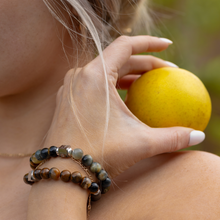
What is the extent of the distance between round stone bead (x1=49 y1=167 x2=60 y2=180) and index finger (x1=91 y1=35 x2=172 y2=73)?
386mm

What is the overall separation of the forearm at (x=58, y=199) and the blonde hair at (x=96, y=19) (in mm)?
146

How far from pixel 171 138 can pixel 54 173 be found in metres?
0.42

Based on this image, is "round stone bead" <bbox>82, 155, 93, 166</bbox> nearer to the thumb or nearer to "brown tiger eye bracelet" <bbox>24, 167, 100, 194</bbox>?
"brown tiger eye bracelet" <bbox>24, 167, 100, 194</bbox>

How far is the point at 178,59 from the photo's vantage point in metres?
2.75

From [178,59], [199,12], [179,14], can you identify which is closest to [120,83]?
[178,59]

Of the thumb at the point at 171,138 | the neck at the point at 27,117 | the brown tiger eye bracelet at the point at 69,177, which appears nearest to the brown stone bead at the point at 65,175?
the brown tiger eye bracelet at the point at 69,177

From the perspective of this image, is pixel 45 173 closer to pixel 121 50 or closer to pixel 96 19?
pixel 121 50

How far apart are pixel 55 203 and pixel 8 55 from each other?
0.59m

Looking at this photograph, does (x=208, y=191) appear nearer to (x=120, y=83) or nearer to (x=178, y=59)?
(x=120, y=83)

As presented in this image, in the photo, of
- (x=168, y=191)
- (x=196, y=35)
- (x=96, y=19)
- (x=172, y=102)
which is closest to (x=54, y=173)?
(x=168, y=191)

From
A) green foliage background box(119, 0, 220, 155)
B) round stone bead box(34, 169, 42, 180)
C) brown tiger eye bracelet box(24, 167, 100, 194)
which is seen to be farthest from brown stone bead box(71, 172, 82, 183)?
green foliage background box(119, 0, 220, 155)

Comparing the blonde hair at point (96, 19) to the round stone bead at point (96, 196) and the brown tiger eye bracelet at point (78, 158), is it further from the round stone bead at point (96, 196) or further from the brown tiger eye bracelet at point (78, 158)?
the round stone bead at point (96, 196)

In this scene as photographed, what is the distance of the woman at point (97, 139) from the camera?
0.78 metres

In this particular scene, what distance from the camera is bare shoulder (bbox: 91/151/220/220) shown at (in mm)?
765
